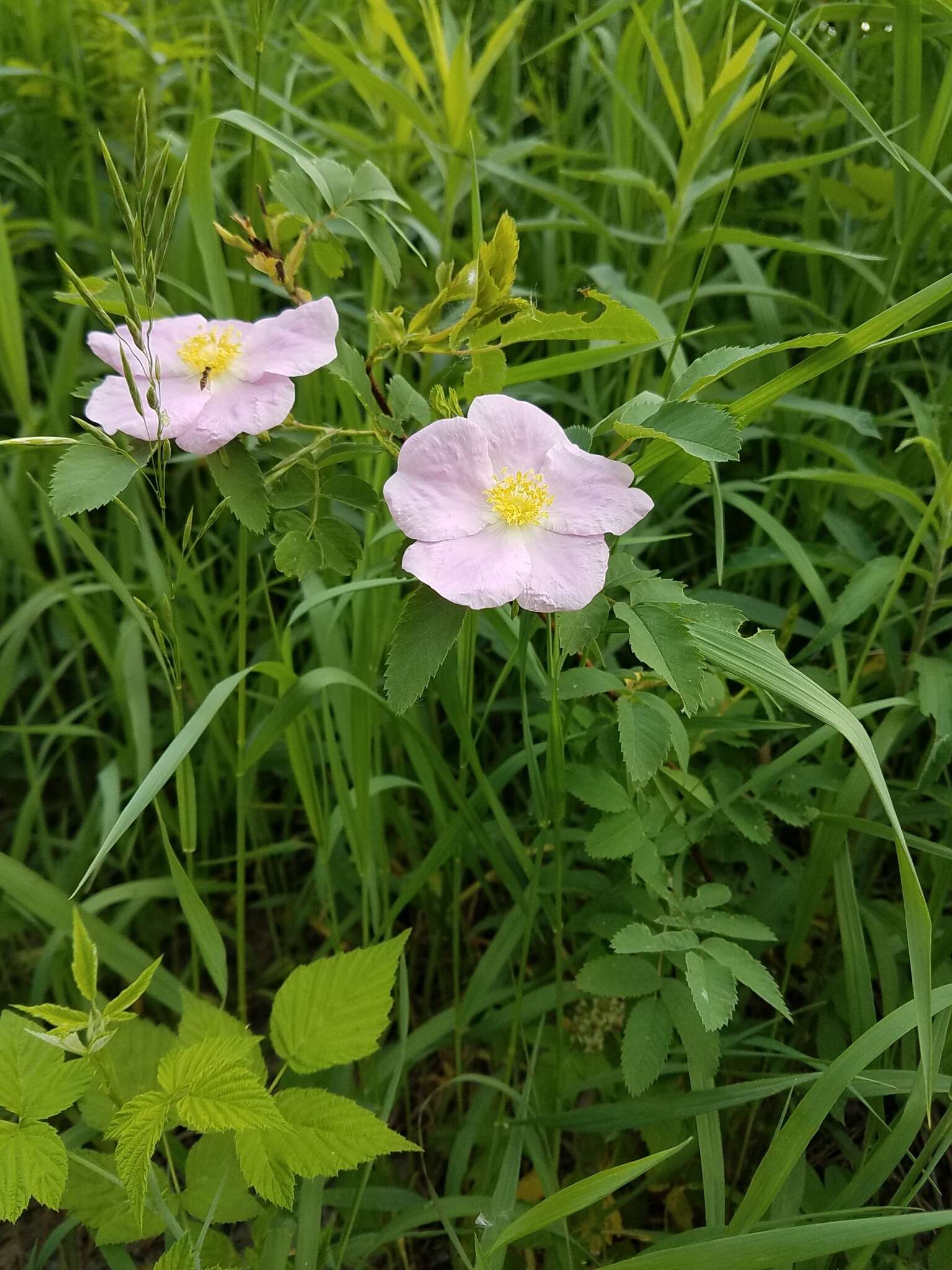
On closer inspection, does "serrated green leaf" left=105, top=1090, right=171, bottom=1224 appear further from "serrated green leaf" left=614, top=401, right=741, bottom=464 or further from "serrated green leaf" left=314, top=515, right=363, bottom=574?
"serrated green leaf" left=614, top=401, right=741, bottom=464

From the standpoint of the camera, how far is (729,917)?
0.88 m

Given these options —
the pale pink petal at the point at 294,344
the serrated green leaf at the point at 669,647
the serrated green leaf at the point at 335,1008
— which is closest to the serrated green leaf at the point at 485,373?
the pale pink petal at the point at 294,344

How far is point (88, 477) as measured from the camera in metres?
0.67

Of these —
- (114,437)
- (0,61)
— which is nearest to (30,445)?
(114,437)

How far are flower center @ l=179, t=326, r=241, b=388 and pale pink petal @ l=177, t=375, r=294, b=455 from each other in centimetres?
5

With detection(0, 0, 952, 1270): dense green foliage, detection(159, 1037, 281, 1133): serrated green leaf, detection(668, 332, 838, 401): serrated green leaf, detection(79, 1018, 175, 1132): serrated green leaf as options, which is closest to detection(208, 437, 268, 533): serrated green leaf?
detection(0, 0, 952, 1270): dense green foliage

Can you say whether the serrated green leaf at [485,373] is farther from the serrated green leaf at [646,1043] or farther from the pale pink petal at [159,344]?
the serrated green leaf at [646,1043]

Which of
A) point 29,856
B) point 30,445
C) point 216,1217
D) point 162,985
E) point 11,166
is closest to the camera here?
point 30,445

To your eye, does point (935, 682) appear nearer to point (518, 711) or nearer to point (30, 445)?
point (518, 711)

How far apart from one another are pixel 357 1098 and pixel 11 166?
1.93 meters

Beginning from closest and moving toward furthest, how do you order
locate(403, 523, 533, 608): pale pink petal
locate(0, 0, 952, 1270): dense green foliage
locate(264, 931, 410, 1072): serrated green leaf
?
locate(403, 523, 533, 608): pale pink petal, locate(0, 0, 952, 1270): dense green foliage, locate(264, 931, 410, 1072): serrated green leaf

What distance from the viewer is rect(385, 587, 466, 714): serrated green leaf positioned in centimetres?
64

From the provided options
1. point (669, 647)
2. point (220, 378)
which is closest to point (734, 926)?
point (669, 647)

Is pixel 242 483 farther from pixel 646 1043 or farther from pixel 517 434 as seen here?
pixel 646 1043
